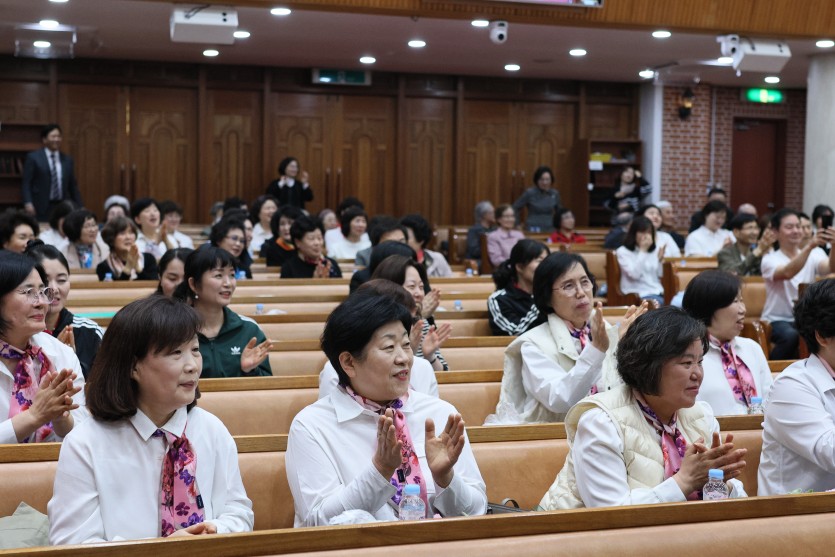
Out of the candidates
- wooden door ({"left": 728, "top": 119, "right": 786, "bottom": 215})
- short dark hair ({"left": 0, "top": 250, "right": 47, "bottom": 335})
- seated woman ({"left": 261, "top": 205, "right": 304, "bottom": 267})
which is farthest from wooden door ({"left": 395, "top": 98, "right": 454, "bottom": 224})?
short dark hair ({"left": 0, "top": 250, "right": 47, "bottom": 335})

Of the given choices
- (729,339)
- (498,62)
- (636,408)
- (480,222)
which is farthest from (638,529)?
(498,62)

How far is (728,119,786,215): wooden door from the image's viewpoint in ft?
50.9

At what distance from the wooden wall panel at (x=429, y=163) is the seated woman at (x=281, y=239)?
5.86m

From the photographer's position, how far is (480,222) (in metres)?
12.5

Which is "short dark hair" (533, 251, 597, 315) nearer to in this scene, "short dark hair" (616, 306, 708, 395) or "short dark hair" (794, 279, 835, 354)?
"short dark hair" (794, 279, 835, 354)

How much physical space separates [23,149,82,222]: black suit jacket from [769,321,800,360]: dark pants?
8.10m

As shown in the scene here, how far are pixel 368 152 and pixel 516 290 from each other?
9.38 meters

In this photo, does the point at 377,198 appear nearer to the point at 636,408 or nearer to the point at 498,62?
the point at 498,62

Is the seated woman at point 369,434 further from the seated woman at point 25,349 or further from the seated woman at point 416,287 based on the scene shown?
the seated woman at point 416,287

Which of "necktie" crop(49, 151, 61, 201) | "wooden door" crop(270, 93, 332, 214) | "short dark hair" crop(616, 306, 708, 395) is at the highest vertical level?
"wooden door" crop(270, 93, 332, 214)

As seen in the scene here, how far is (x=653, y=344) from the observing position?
2.80 metres

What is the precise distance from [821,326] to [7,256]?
265cm

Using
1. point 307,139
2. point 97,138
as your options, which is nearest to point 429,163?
point 307,139

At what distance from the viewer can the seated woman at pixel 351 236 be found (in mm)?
9430
